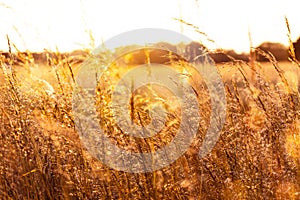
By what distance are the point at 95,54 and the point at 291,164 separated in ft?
4.17

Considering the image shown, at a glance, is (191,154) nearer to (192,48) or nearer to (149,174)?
(149,174)

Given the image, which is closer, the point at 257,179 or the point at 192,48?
the point at 257,179

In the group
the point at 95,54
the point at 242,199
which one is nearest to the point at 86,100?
the point at 95,54

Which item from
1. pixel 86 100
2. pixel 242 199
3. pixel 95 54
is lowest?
pixel 242 199

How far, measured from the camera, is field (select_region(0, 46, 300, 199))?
8.34 ft

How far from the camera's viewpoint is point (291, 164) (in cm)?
262

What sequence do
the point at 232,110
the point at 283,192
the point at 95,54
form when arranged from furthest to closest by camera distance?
1. the point at 95,54
2. the point at 232,110
3. the point at 283,192

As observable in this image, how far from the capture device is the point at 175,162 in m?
2.65

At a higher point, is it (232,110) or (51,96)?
(51,96)

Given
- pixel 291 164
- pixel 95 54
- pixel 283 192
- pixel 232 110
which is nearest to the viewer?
pixel 283 192

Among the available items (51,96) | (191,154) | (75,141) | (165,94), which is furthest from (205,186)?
(51,96)

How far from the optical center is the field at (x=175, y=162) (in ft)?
8.34

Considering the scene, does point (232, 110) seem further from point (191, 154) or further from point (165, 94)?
point (165, 94)

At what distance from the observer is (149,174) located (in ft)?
8.35
